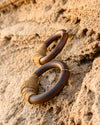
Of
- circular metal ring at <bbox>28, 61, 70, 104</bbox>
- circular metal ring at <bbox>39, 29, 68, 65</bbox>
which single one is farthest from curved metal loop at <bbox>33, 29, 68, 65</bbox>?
circular metal ring at <bbox>28, 61, 70, 104</bbox>

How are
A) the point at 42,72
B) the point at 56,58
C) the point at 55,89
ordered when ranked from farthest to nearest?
1. the point at 56,58
2. the point at 42,72
3. the point at 55,89

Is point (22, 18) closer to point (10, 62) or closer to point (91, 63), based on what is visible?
point (10, 62)

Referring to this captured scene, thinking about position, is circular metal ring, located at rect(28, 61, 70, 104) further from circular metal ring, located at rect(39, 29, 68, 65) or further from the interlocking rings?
circular metal ring, located at rect(39, 29, 68, 65)

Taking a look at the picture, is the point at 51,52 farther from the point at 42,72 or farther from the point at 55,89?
the point at 55,89

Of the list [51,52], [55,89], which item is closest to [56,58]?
[51,52]

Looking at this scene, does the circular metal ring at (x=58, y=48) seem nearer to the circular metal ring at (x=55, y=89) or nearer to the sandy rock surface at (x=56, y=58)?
the sandy rock surface at (x=56, y=58)

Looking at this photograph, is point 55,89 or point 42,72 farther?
point 42,72

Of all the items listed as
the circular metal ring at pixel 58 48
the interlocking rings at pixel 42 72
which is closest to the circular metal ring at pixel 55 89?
the interlocking rings at pixel 42 72

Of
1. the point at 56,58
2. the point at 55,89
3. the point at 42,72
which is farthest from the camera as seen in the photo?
the point at 56,58
